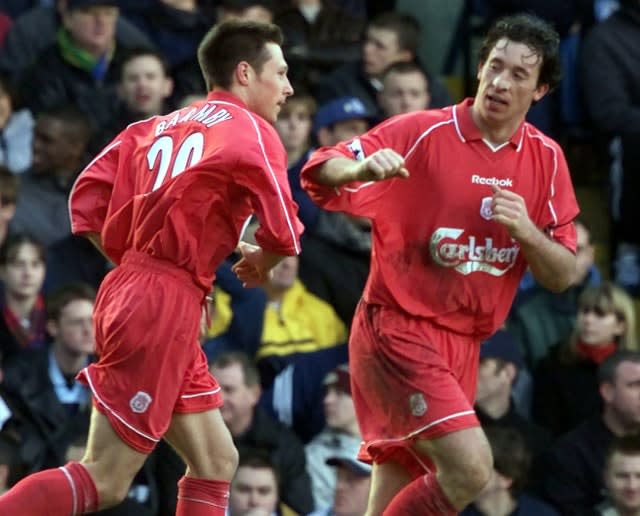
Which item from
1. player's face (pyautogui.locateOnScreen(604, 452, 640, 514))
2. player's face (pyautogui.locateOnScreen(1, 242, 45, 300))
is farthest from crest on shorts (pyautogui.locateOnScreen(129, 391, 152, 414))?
player's face (pyautogui.locateOnScreen(604, 452, 640, 514))

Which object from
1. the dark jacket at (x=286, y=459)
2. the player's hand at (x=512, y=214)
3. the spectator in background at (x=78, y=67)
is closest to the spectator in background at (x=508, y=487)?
the dark jacket at (x=286, y=459)

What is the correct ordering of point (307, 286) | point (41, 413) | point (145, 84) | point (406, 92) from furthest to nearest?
point (406, 92) < point (145, 84) < point (307, 286) < point (41, 413)

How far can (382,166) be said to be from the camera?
6262 millimetres

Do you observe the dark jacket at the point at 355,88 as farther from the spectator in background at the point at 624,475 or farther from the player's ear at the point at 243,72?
the player's ear at the point at 243,72

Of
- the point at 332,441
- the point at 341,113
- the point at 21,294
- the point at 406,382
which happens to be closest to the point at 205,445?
the point at 406,382

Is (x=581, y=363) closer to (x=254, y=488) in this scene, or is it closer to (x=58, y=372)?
(x=254, y=488)

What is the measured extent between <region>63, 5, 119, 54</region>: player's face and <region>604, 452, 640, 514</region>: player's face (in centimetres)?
430

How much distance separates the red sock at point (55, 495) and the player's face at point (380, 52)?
18.8ft

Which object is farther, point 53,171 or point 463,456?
point 53,171

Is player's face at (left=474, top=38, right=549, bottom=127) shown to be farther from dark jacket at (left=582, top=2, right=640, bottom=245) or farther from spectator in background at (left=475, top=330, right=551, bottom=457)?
dark jacket at (left=582, top=2, right=640, bottom=245)

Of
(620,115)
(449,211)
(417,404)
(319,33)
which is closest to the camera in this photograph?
(417,404)

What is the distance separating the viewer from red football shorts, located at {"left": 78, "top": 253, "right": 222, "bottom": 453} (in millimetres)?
6496

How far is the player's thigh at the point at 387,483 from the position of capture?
23.8 feet

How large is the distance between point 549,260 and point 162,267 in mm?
1499
